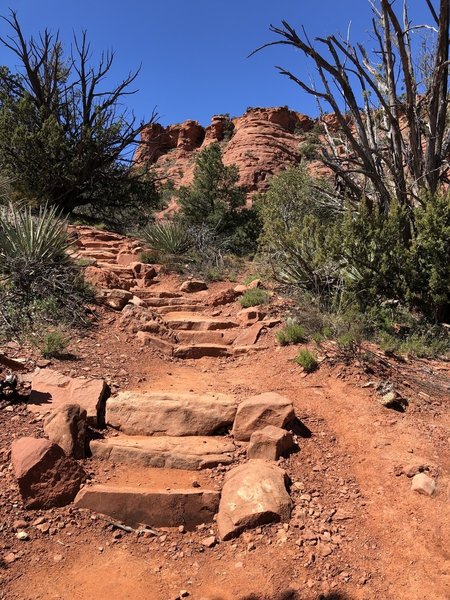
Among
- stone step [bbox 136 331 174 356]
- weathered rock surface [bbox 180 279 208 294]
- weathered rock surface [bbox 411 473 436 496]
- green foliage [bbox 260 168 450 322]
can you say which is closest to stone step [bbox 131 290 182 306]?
weathered rock surface [bbox 180 279 208 294]

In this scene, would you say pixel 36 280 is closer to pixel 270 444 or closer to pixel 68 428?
pixel 68 428

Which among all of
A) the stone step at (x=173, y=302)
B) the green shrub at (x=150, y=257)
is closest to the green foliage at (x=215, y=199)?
the green shrub at (x=150, y=257)

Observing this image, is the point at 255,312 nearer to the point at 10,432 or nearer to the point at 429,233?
the point at 429,233

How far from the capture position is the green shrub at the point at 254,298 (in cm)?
772

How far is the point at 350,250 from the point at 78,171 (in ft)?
32.9

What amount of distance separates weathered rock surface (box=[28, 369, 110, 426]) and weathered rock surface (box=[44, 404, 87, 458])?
18cm

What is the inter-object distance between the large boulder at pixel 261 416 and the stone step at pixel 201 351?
7.90 ft

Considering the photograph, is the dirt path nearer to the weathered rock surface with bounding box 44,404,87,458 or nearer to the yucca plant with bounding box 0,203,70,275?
the weathered rock surface with bounding box 44,404,87,458

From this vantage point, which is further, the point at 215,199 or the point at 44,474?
the point at 215,199

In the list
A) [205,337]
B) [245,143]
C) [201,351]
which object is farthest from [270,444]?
[245,143]

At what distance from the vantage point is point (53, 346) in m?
5.05

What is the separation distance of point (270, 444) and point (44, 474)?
167cm

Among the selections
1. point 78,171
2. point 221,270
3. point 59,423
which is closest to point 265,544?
point 59,423

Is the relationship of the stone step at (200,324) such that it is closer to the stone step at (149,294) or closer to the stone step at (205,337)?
the stone step at (205,337)
